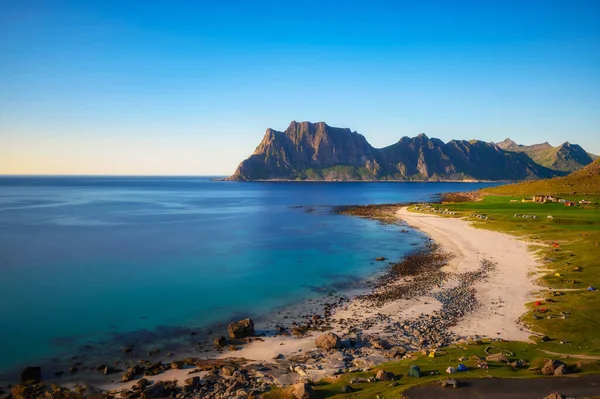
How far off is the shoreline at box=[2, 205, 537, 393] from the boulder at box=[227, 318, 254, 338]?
122cm

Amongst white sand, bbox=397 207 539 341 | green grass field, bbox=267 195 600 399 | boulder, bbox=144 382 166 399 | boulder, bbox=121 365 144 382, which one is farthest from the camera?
white sand, bbox=397 207 539 341

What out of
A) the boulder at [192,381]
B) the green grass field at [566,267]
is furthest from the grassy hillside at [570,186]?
the boulder at [192,381]

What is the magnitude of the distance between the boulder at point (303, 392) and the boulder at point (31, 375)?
17110 mm

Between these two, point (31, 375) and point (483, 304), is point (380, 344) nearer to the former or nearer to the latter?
point (483, 304)

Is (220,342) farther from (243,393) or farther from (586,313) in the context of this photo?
(586,313)

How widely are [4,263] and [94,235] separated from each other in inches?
1045

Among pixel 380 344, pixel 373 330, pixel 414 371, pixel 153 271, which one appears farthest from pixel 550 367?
pixel 153 271

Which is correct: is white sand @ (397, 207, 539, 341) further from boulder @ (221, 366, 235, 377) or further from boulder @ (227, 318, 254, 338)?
boulder @ (221, 366, 235, 377)

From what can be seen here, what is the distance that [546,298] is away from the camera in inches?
1398

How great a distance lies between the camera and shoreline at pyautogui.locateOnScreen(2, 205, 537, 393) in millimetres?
24344

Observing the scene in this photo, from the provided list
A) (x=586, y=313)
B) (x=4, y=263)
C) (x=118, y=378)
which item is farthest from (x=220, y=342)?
(x=4, y=263)

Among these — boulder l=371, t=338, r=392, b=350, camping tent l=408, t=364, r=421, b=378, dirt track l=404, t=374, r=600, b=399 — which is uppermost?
dirt track l=404, t=374, r=600, b=399

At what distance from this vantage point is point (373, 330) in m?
30.9

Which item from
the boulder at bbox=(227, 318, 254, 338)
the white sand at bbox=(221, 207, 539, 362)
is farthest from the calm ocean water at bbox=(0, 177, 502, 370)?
the white sand at bbox=(221, 207, 539, 362)
